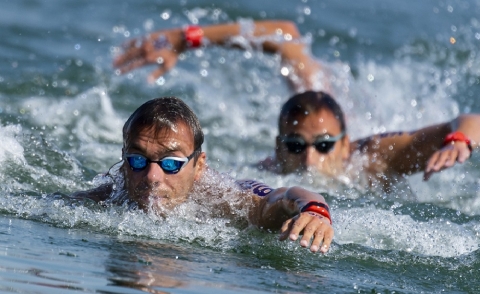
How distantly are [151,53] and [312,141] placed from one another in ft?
7.24

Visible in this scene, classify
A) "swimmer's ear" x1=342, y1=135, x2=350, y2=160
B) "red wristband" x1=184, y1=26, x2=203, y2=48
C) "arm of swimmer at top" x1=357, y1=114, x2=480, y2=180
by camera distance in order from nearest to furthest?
"arm of swimmer at top" x1=357, y1=114, x2=480, y2=180, "swimmer's ear" x1=342, y1=135, x2=350, y2=160, "red wristband" x1=184, y1=26, x2=203, y2=48

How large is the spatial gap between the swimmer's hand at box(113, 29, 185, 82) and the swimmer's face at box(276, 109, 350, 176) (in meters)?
1.74

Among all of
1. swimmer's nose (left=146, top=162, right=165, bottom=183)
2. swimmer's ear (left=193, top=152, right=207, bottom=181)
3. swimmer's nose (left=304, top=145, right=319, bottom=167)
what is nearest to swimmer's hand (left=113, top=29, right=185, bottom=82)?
swimmer's nose (left=304, top=145, right=319, bottom=167)

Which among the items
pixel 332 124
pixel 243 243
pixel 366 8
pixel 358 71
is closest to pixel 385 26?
pixel 366 8

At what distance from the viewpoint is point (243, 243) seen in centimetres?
565

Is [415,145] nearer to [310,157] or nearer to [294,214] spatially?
[310,157]

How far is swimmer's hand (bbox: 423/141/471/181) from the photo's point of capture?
6941 mm

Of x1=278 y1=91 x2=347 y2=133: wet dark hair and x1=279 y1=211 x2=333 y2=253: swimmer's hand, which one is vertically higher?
x1=278 y1=91 x2=347 y2=133: wet dark hair

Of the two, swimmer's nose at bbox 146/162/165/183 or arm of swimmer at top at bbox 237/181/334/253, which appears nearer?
arm of swimmer at top at bbox 237/181/334/253

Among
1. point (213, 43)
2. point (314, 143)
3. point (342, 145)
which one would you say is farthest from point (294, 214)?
point (213, 43)

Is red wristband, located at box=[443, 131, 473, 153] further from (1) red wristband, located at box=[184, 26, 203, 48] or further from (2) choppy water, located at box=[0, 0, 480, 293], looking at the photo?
(1) red wristband, located at box=[184, 26, 203, 48]

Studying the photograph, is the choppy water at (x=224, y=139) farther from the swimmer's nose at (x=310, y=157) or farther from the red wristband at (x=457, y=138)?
the red wristband at (x=457, y=138)

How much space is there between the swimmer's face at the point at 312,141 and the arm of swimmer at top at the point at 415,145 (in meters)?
0.35

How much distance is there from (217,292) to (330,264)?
1.16m
